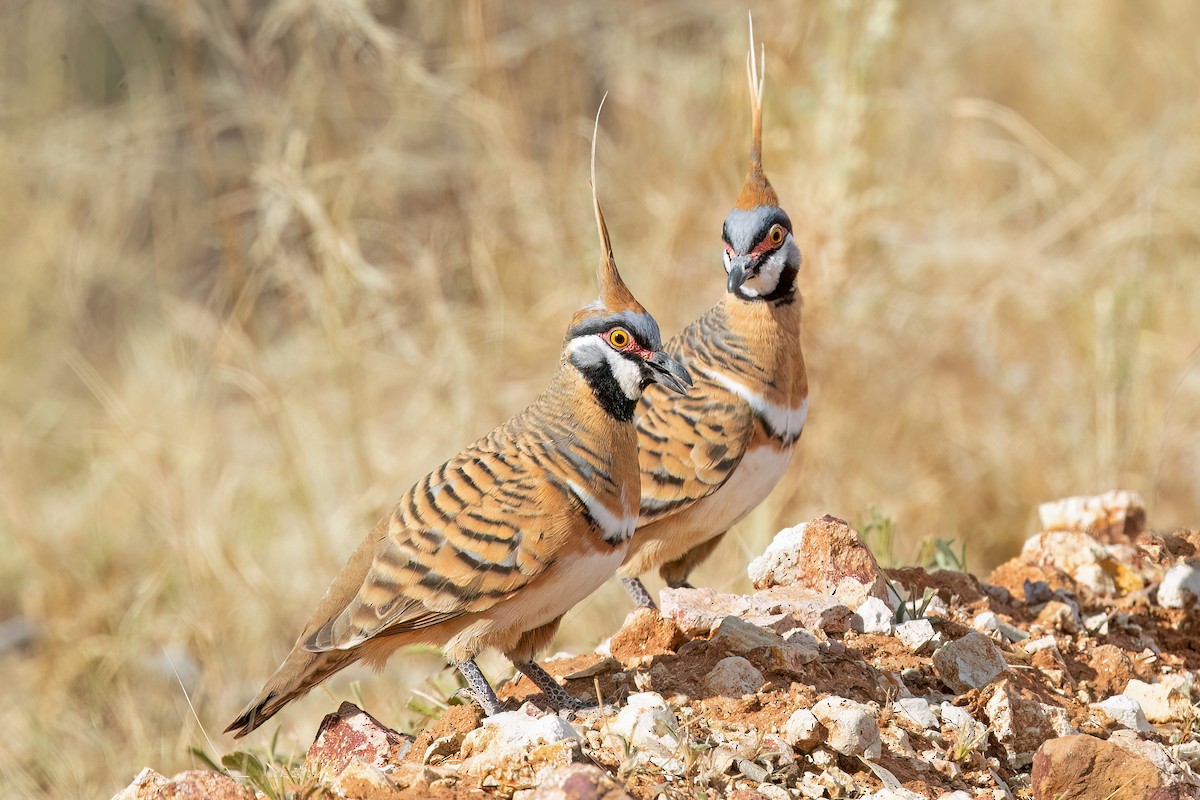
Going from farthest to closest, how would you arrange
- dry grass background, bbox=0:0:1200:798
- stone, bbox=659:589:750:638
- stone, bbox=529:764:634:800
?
1. dry grass background, bbox=0:0:1200:798
2. stone, bbox=659:589:750:638
3. stone, bbox=529:764:634:800

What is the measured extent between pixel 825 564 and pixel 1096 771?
1184mm

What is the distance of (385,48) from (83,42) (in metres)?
6.83

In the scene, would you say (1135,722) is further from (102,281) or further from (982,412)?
(102,281)

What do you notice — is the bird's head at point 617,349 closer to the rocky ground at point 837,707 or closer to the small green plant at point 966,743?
the rocky ground at point 837,707

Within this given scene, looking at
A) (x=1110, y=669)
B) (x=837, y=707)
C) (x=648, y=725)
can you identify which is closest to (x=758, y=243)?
(x=1110, y=669)

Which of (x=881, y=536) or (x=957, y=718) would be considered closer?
(x=957, y=718)

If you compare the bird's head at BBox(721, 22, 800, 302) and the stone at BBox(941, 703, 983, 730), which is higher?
the bird's head at BBox(721, 22, 800, 302)

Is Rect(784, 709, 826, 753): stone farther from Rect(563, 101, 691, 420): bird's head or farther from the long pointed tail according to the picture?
the long pointed tail

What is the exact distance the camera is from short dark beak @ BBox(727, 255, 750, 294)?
15.8ft

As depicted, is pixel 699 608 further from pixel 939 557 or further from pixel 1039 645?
pixel 939 557

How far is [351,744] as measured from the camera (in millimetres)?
3680

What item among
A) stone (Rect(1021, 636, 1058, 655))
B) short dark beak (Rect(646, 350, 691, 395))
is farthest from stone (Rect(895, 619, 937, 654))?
short dark beak (Rect(646, 350, 691, 395))

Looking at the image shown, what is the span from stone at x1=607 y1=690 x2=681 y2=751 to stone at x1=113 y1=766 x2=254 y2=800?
0.92m

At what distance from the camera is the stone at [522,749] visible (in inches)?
127
